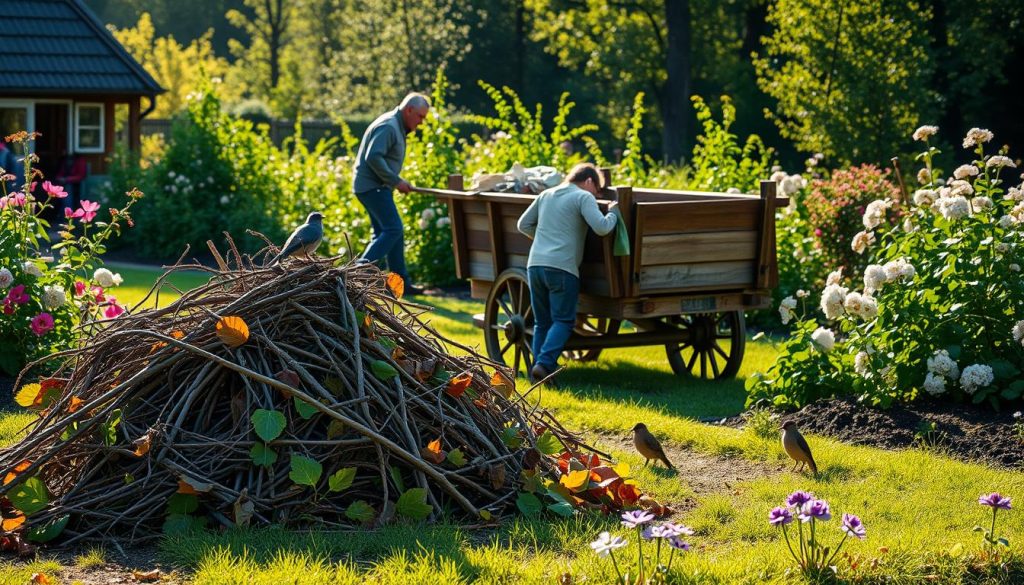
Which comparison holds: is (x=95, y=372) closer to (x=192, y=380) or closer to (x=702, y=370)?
(x=192, y=380)

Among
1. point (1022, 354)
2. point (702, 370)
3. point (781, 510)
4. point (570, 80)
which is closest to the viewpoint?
point (781, 510)

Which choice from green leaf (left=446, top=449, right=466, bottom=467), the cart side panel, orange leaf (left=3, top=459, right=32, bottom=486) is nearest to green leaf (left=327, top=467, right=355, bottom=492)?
green leaf (left=446, top=449, right=466, bottom=467)

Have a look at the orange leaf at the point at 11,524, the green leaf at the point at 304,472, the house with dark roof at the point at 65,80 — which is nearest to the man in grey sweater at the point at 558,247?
Result: the green leaf at the point at 304,472

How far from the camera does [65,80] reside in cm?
2133

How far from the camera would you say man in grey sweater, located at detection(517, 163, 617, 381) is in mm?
8078

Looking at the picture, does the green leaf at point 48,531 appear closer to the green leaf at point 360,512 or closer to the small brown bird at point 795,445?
the green leaf at point 360,512

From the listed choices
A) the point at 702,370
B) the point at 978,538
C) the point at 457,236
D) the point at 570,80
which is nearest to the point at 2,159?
the point at 457,236

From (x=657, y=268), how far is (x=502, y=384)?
8.23ft

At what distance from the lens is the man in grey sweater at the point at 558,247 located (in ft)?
26.5

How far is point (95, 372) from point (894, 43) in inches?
709

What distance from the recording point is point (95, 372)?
546 cm

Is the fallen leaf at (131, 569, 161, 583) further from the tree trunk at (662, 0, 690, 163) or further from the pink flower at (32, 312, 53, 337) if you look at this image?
the tree trunk at (662, 0, 690, 163)

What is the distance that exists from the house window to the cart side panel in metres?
16.6

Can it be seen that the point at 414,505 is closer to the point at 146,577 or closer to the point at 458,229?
→ the point at 146,577
